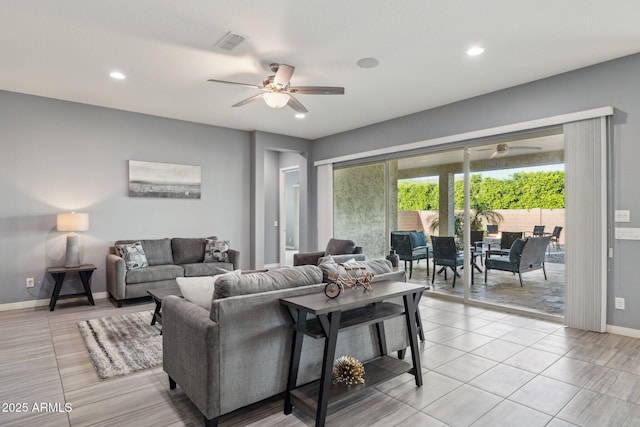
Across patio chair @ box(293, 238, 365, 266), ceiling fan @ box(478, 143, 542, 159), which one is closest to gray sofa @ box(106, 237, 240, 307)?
patio chair @ box(293, 238, 365, 266)

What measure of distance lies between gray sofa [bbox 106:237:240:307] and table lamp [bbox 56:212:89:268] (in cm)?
43

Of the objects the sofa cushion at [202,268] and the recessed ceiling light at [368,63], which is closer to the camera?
the recessed ceiling light at [368,63]

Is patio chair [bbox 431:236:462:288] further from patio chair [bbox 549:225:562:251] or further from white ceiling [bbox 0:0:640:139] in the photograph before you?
white ceiling [bbox 0:0:640:139]

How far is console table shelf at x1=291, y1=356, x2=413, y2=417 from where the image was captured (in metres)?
2.12

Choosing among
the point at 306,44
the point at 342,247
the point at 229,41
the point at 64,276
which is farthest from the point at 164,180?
the point at 306,44

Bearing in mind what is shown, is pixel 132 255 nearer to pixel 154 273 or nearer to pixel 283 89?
pixel 154 273

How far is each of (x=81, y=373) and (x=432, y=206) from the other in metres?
4.91

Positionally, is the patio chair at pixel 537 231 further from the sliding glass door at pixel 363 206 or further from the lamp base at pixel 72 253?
the lamp base at pixel 72 253

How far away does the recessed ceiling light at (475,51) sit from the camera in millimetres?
3479

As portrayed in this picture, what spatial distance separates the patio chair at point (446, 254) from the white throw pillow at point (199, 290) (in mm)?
Result: 3916

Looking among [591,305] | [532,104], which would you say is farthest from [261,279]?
[532,104]

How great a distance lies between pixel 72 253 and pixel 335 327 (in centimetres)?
449

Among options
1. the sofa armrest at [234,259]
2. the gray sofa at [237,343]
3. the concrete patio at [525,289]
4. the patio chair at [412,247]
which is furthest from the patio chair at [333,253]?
the gray sofa at [237,343]

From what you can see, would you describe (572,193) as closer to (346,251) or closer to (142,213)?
(346,251)
